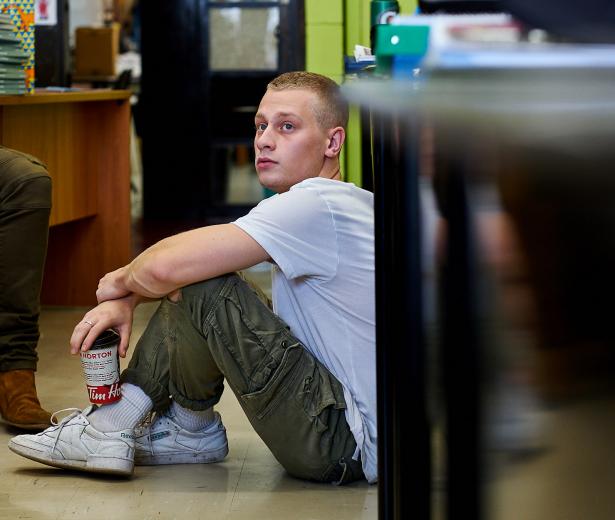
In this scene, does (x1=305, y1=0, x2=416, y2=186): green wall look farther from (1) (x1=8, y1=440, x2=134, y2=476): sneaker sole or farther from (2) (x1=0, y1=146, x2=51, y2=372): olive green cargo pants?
(1) (x1=8, y1=440, x2=134, y2=476): sneaker sole

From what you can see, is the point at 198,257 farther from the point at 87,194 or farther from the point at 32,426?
the point at 87,194

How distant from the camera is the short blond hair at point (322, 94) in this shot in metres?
→ 2.00

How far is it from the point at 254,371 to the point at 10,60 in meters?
1.68

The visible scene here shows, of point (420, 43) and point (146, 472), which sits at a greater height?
point (420, 43)

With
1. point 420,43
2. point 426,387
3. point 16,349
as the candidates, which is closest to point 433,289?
point 426,387

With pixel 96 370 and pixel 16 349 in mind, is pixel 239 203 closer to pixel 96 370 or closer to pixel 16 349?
pixel 16 349

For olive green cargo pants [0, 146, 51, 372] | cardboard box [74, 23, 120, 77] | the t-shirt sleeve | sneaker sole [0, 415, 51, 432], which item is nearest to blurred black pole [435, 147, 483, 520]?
the t-shirt sleeve

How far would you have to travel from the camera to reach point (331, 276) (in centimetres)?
186

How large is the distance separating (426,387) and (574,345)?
16cm

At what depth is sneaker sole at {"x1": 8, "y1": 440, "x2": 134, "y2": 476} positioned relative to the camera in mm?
1957

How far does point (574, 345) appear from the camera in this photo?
74 cm

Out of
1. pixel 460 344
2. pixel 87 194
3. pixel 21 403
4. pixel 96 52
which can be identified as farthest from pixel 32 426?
pixel 96 52

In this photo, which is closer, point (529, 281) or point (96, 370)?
point (529, 281)

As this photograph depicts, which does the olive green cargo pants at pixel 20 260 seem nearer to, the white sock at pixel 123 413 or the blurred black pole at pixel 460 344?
the white sock at pixel 123 413
